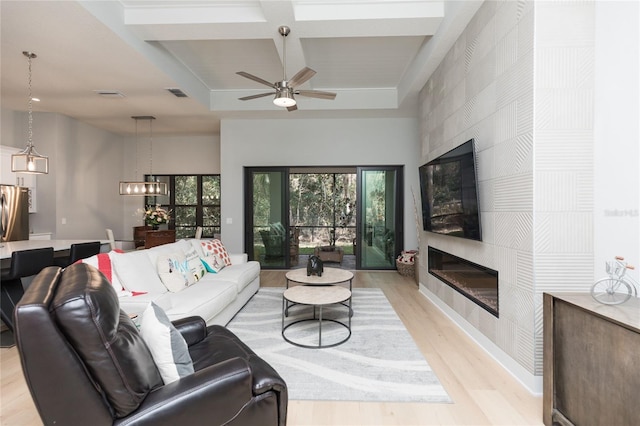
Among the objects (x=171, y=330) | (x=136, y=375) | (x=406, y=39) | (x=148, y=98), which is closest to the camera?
(x=136, y=375)

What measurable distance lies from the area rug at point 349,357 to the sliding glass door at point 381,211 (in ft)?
8.01

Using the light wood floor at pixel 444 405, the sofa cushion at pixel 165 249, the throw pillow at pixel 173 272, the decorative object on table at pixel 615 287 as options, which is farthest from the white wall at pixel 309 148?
the decorative object on table at pixel 615 287

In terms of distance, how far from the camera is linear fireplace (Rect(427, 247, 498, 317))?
2700 millimetres

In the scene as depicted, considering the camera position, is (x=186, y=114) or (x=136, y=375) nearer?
(x=136, y=375)

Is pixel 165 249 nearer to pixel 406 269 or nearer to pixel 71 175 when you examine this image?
pixel 406 269

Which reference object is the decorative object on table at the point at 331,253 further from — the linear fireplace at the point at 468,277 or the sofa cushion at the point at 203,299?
the sofa cushion at the point at 203,299

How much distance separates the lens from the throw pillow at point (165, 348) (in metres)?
1.35

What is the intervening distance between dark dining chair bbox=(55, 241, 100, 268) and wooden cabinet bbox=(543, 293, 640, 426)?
4.47 m

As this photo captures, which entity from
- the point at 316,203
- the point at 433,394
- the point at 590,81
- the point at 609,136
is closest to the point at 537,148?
the point at 609,136

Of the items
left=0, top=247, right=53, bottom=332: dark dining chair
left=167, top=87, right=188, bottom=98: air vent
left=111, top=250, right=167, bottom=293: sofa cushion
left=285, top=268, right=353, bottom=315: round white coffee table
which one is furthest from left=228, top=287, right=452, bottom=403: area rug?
left=167, top=87, right=188, bottom=98: air vent

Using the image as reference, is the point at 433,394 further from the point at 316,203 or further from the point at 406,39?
the point at 316,203

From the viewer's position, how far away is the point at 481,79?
9.27ft

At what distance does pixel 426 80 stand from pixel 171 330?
4.40 metres

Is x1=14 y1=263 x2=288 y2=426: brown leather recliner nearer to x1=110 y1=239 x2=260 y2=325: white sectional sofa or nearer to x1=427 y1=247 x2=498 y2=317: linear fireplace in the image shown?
x1=110 y1=239 x2=260 y2=325: white sectional sofa
